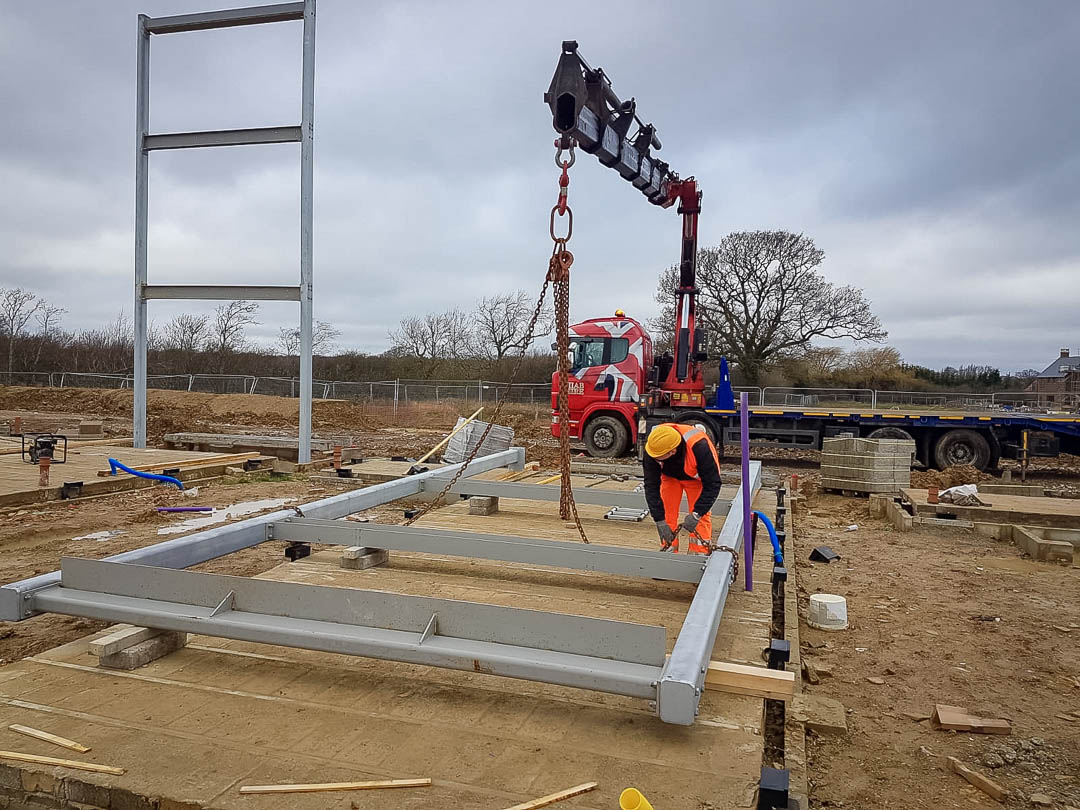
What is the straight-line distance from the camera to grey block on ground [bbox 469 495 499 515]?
8172mm

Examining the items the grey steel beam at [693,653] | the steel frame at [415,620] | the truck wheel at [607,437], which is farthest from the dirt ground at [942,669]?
the truck wheel at [607,437]

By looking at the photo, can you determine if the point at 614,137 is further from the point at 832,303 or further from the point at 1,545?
the point at 832,303

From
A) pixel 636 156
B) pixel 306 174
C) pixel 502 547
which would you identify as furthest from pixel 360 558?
pixel 306 174

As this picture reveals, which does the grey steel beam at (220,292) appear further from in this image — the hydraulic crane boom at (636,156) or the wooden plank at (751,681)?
the wooden plank at (751,681)

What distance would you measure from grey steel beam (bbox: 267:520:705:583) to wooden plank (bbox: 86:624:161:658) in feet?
5.29

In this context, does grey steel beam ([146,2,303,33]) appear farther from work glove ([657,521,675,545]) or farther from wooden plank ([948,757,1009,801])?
wooden plank ([948,757,1009,801])

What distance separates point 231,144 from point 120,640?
10319 mm

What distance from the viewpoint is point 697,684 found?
2969mm

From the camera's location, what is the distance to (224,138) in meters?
12.0

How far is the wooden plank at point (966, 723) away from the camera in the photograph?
3.75m

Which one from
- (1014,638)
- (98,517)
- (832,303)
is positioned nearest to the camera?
(1014,638)

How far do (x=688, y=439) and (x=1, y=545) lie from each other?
6637 mm

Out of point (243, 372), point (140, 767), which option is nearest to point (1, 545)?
point (140, 767)

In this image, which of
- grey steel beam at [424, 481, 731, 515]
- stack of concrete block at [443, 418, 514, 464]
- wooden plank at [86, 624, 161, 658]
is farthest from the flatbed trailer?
wooden plank at [86, 624, 161, 658]
